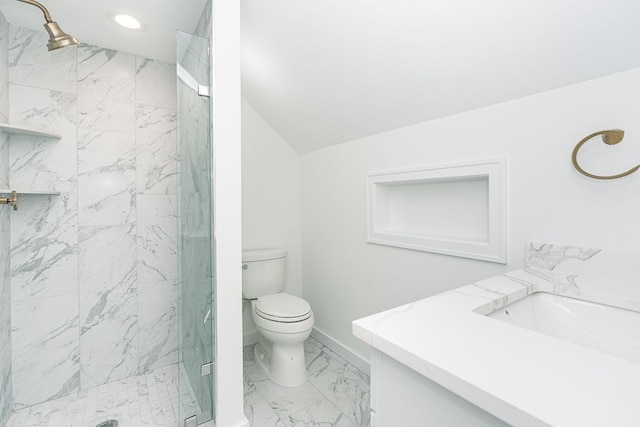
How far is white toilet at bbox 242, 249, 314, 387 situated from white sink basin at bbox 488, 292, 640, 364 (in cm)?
123

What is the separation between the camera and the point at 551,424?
0.40 m

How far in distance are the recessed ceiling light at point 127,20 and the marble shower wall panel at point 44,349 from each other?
163cm

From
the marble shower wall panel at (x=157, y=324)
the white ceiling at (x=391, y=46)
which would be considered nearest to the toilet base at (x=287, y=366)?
the marble shower wall panel at (x=157, y=324)

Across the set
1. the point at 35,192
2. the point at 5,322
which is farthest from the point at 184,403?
the point at 35,192

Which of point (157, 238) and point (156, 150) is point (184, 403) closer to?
point (157, 238)

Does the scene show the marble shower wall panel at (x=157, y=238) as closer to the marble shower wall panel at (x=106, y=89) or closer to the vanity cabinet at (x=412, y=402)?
the marble shower wall panel at (x=106, y=89)

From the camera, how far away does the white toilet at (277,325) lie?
183 centimetres

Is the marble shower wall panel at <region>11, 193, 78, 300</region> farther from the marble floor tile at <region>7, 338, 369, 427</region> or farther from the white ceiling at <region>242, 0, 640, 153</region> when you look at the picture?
the white ceiling at <region>242, 0, 640, 153</region>

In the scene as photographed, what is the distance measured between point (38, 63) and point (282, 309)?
6.73 feet

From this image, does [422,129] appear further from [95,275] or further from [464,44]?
[95,275]

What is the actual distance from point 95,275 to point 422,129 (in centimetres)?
221

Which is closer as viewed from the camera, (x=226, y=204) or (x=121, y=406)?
(x=226, y=204)

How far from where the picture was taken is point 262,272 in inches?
91.2

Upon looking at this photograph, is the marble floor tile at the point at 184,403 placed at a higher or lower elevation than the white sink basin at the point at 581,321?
lower
